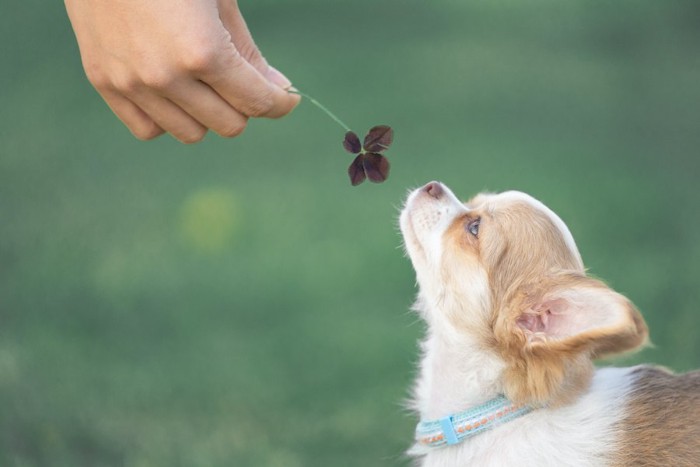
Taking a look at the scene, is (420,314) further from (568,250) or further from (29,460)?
(29,460)

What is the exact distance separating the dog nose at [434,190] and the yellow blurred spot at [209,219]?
7.14 ft

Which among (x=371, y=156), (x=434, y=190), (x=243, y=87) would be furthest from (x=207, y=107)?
(x=434, y=190)

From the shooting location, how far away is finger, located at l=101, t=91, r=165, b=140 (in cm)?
214

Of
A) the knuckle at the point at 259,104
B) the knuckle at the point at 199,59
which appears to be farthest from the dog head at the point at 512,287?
the knuckle at the point at 199,59

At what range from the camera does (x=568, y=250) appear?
8.41 ft

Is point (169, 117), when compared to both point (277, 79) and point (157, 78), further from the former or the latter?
point (277, 79)

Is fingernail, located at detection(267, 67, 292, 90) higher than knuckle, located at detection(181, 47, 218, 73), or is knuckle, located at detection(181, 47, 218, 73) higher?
fingernail, located at detection(267, 67, 292, 90)

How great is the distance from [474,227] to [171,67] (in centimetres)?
102

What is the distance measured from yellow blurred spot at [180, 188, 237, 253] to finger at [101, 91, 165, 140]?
249cm

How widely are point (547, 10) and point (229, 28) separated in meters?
4.03

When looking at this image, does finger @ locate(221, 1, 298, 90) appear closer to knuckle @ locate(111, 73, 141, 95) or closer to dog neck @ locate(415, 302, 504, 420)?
knuckle @ locate(111, 73, 141, 95)

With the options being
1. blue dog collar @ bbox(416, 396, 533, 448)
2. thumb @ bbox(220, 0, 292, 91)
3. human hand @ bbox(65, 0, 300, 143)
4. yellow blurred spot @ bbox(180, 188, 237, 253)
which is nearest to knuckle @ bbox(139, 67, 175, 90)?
human hand @ bbox(65, 0, 300, 143)

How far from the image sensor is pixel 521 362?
2.45m

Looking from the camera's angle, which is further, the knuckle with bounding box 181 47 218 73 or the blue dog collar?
the blue dog collar
